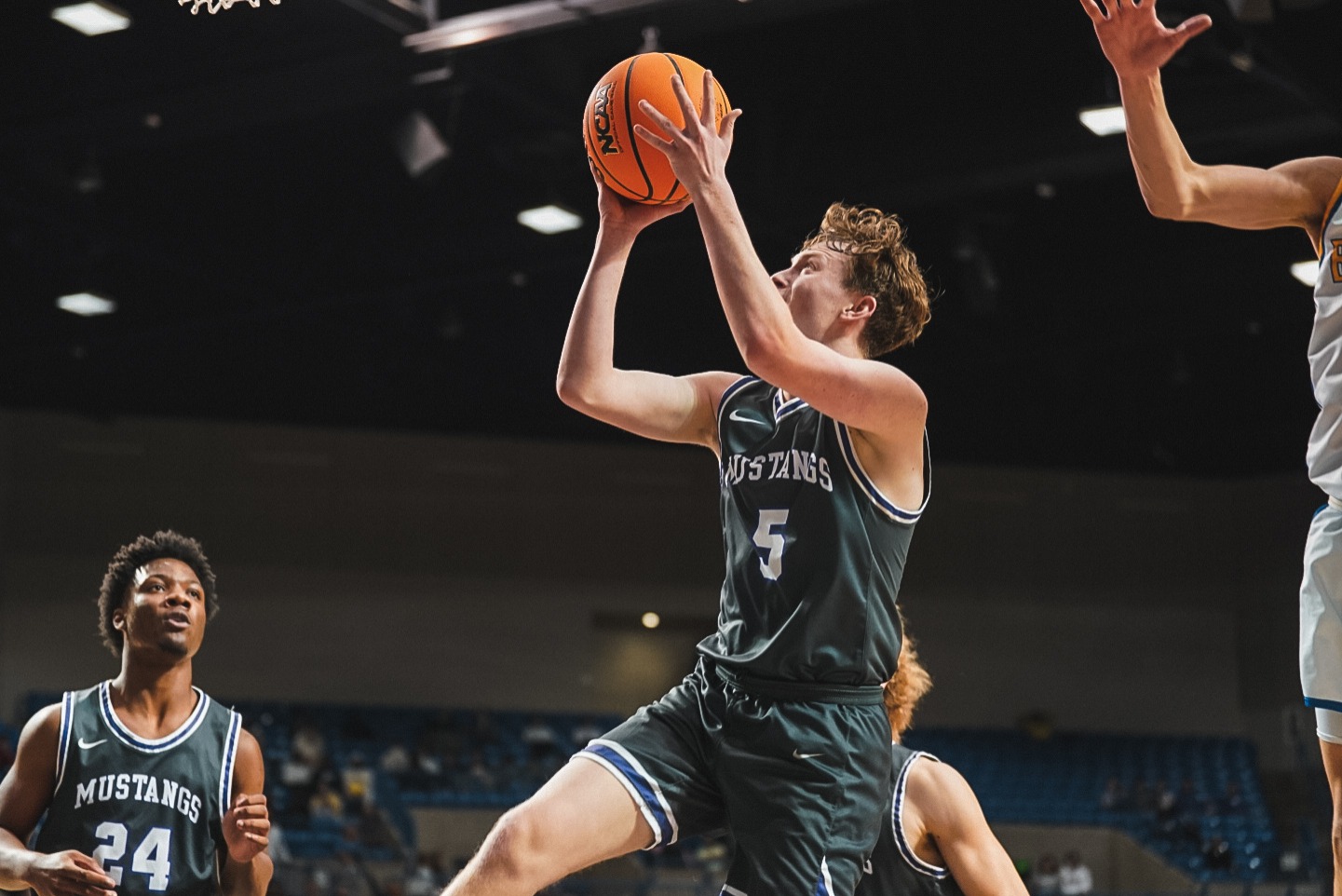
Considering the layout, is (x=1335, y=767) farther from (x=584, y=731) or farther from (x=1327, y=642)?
(x=584, y=731)

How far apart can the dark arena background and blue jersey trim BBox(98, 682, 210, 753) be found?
4796 mm

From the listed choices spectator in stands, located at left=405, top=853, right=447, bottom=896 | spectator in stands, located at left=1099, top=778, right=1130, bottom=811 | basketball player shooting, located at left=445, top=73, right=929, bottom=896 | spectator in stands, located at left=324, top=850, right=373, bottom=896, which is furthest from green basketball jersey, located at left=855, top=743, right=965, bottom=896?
spectator in stands, located at left=1099, top=778, right=1130, bottom=811

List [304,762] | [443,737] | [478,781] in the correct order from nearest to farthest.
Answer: [304,762]
[478,781]
[443,737]

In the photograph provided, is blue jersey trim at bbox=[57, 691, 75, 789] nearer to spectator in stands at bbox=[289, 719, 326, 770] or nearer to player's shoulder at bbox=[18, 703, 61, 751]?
player's shoulder at bbox=[18, 703, 61, 751]

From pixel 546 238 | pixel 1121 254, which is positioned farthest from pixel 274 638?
pixel 1121 254

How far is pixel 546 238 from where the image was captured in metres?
12.3

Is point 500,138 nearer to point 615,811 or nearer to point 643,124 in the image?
point 643,124

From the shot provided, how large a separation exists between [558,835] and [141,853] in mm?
1869

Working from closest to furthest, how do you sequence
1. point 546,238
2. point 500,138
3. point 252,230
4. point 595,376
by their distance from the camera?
point 595,376 → point 500,138 → point 546,238 → point 252,230

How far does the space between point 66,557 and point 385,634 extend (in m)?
3.87

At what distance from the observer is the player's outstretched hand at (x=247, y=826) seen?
3973 millimetres

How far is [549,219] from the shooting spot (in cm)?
1138

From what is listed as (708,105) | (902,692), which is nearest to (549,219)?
(902,692)

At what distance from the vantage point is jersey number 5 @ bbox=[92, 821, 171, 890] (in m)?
4.10
